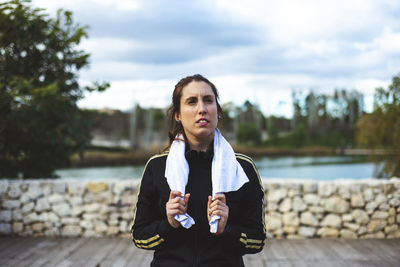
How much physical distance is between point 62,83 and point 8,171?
5.24 ft

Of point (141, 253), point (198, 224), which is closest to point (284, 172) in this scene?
point (141, 253)

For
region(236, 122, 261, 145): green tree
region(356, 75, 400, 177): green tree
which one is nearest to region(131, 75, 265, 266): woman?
region(356, 75, 400, 177): green tree

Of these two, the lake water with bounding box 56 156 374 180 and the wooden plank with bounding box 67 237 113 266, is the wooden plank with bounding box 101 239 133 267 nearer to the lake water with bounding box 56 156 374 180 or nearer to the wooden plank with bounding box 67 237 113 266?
the wooden plank with bounding box 67 237 113 266

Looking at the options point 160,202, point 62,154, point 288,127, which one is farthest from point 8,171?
point 288,127

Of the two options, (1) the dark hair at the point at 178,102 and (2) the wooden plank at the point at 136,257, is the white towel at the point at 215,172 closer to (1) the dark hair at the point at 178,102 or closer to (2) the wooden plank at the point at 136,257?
(1) the dark hair at the point at 178,102

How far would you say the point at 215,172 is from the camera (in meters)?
1.49

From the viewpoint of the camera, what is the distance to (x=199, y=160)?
62.9 inches

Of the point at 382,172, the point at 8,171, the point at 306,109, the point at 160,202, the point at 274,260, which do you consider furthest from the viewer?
the point at 306,109

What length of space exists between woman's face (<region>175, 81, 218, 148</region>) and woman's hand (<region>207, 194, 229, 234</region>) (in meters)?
0.28

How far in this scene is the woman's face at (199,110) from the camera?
60.2 inches

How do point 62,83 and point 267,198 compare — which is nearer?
point 267,198

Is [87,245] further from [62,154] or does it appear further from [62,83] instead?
[62,83]

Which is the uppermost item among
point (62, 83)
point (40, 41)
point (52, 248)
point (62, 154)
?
point (40, 41)

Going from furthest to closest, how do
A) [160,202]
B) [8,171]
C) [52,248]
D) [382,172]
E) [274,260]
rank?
[382,172] < [8,171] < [52,248] < [274,260] < [160,202]
